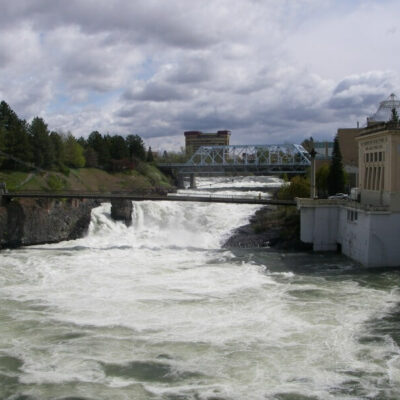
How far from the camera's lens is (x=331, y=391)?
48.3 feet

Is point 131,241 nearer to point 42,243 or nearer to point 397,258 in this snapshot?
point 42,243

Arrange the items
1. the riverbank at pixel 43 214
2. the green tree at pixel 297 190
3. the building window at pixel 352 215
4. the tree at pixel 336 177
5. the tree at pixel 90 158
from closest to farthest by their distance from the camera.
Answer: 1. the building window at pixel 352 215
2. the riverbank at pixel 43 214
3. the green tree at pixel 297 190
4. the tree at pixel 336 177
5. the tree at pixel 90 158

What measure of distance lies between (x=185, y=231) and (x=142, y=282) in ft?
68.9

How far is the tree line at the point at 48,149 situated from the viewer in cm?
5666

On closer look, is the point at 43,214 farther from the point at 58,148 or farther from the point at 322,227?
the point at 322,227

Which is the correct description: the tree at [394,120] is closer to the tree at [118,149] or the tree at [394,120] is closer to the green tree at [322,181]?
the green tree at [322,181]

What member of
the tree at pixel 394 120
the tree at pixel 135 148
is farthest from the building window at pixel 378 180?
the tree at pixel 135 148

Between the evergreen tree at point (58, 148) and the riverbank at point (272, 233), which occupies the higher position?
the evergreen tree at point (58, 148)

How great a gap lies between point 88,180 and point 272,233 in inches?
1317

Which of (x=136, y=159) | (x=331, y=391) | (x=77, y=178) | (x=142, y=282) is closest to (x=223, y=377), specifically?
(x=331, y=391)

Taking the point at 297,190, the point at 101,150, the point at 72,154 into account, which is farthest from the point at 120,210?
the point at 101,150

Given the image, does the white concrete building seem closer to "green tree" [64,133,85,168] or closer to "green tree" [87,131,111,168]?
"green tree" [64,133,85,168]

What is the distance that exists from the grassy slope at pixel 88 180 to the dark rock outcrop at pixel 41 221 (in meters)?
7.63

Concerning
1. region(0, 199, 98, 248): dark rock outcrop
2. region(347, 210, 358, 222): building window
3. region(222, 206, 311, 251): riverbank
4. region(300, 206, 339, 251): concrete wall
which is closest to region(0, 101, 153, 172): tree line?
region(0, 199, 98, 248): dark rock outcrop
